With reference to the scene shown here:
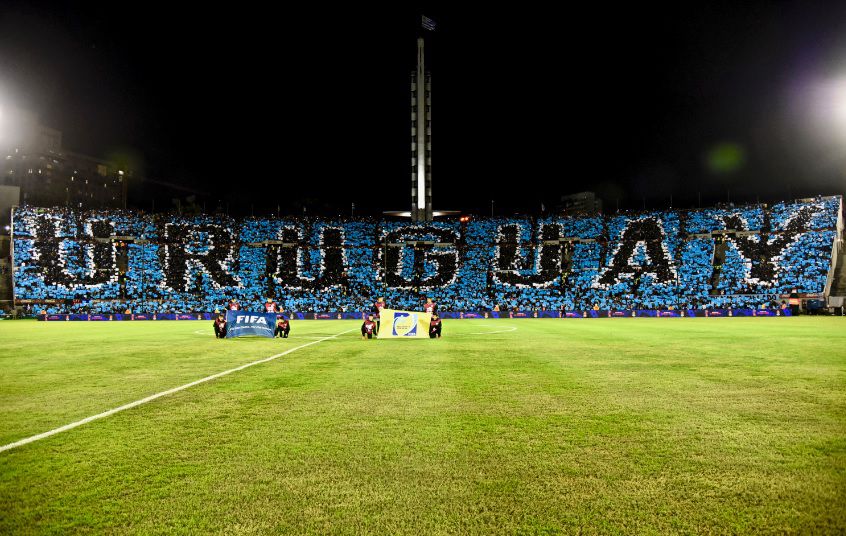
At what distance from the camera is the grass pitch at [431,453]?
3578mm

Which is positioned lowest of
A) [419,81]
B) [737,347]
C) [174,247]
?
[737,347]

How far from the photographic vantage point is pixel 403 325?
2050cm

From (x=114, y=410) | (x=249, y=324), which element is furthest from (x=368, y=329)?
(x=114, y=410)

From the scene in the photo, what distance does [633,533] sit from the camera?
332cm

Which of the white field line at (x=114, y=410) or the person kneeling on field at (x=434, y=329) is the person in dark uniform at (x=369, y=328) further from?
the white field line at (x=114, y=410)

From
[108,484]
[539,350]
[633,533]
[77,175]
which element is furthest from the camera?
[77,175]

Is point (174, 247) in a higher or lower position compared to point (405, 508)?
higher

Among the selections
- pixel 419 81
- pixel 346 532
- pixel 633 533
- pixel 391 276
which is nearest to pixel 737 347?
pixel 633 533

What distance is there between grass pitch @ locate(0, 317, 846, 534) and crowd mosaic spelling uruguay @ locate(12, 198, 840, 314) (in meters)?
39.0

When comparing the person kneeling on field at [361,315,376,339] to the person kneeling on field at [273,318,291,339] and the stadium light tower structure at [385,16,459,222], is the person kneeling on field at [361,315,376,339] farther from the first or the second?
the stadium light tower structure at [385,16,459,222]

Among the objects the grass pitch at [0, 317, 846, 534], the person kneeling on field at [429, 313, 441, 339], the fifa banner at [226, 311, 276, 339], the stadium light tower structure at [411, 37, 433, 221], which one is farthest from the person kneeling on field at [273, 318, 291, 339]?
the stadium light tower structure at [411, 37, 433, 221]

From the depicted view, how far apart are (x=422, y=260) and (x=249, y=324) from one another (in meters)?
35.0

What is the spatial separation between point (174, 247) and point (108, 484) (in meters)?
53.2

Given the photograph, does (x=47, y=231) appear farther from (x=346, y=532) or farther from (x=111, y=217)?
(x=346, y=532)
